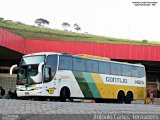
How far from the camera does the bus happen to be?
22.3 meters

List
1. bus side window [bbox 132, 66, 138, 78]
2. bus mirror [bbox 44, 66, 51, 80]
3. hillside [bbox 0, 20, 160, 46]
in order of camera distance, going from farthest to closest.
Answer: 1. hillside [bbox 0, 20, 160, 46]
2. bus side window [bbox 132, 66, 138, 78]
3. bus mirror [bbox 44, 66, 51, 80]

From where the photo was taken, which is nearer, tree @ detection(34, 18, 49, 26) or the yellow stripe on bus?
the yellow stripe on bus

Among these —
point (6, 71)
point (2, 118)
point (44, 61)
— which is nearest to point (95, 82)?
point (44, 61)

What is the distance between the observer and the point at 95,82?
82.4 ft

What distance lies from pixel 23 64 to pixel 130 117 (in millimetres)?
13653

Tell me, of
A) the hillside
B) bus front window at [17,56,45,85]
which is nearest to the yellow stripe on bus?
bus front window at [17,56,45,85]

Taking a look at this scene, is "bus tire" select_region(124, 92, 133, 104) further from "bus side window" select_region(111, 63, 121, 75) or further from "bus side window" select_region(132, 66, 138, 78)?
"bus side window" select_region(111, 63, 121, 75)

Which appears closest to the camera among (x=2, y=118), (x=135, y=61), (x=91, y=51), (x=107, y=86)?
(x=2, y=118)

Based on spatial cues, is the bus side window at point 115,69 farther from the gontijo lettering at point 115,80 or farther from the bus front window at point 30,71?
the bus front window at point 30,71

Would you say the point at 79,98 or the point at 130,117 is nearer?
the point at 130,117

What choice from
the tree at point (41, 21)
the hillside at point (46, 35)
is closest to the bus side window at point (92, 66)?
the hillside at point (46, 35)

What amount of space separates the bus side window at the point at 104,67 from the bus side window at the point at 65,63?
9.49 ft

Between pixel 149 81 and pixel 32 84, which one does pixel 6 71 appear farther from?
pixel 32 84

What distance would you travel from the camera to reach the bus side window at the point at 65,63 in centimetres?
2283
